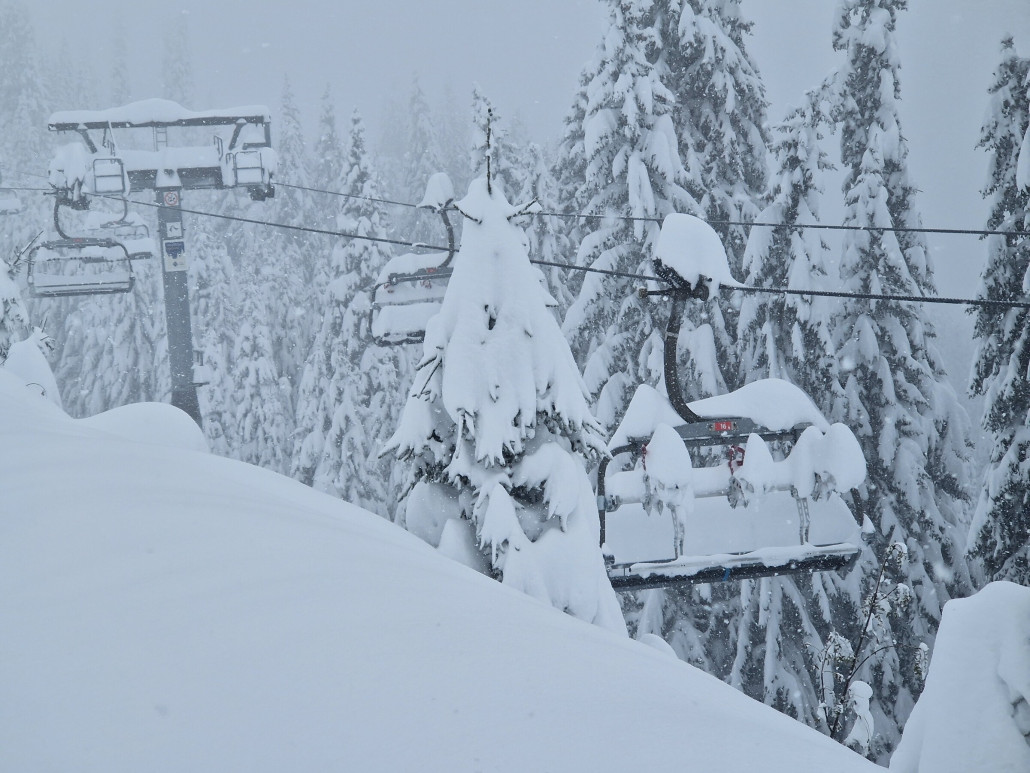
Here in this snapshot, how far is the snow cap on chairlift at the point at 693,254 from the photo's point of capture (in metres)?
8.23

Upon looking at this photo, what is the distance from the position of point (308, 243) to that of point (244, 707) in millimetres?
39143

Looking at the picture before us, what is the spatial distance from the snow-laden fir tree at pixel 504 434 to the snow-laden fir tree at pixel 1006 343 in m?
9.01

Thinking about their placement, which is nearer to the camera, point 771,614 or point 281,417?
point 771,614

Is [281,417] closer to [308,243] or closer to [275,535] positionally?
[308,243]

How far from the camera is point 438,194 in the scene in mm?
10375

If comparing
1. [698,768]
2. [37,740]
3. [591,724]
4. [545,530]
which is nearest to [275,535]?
[37,740]

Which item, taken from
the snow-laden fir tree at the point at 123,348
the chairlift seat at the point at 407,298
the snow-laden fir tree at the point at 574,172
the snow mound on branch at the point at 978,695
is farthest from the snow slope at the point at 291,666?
the snow-laden fir tree at the point at 123,348

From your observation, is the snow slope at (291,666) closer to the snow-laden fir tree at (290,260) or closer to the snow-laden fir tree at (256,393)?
the snow-laden fir tree at (256,393)

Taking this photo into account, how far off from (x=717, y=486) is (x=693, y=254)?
8.37ft

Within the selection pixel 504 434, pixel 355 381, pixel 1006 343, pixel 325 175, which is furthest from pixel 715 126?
pixel 325 175

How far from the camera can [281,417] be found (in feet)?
98.7

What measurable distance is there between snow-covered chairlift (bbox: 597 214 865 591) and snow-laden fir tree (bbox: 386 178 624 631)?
1040 mm

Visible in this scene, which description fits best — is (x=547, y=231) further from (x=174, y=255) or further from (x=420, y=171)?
(x=420, y=171)

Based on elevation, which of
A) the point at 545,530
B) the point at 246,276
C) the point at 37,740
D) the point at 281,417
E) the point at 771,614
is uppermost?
the point at 246,276
